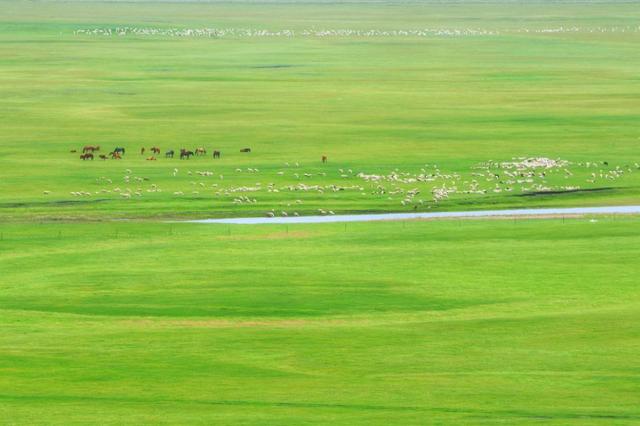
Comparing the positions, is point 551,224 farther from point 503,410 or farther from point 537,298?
point 503,410

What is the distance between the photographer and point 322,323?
4609 cm

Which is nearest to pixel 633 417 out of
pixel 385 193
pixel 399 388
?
pixel 399 388

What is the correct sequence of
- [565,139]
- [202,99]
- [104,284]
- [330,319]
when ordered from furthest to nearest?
[202,99]
[565,139]
[104,284]
[330,319]

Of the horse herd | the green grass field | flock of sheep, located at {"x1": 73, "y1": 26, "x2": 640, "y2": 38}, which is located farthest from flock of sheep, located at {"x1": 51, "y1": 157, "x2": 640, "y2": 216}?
flock of sheep, located at {"x1": 73, "y1": 26, "x2": 640, "y2": 38}

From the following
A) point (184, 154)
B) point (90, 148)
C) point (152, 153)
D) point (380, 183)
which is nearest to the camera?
point (380, 183)

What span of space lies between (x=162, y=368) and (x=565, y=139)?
175 ft

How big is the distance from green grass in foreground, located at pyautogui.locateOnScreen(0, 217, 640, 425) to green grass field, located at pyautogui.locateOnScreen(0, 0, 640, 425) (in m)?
0.12

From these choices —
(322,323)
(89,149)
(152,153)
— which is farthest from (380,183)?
(322,323)

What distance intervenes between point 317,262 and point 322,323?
9.63m

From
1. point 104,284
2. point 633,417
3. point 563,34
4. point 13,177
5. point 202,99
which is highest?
point 563,34

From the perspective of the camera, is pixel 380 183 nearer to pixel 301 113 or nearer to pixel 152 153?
pixel 152 153

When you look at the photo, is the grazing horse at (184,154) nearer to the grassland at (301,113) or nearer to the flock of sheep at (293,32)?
the grassland at (301,113)

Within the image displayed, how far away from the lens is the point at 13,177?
74.1 metres

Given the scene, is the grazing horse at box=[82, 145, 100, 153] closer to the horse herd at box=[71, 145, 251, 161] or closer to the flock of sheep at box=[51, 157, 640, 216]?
the horse herd at box=[71, 145, 251, 161]
